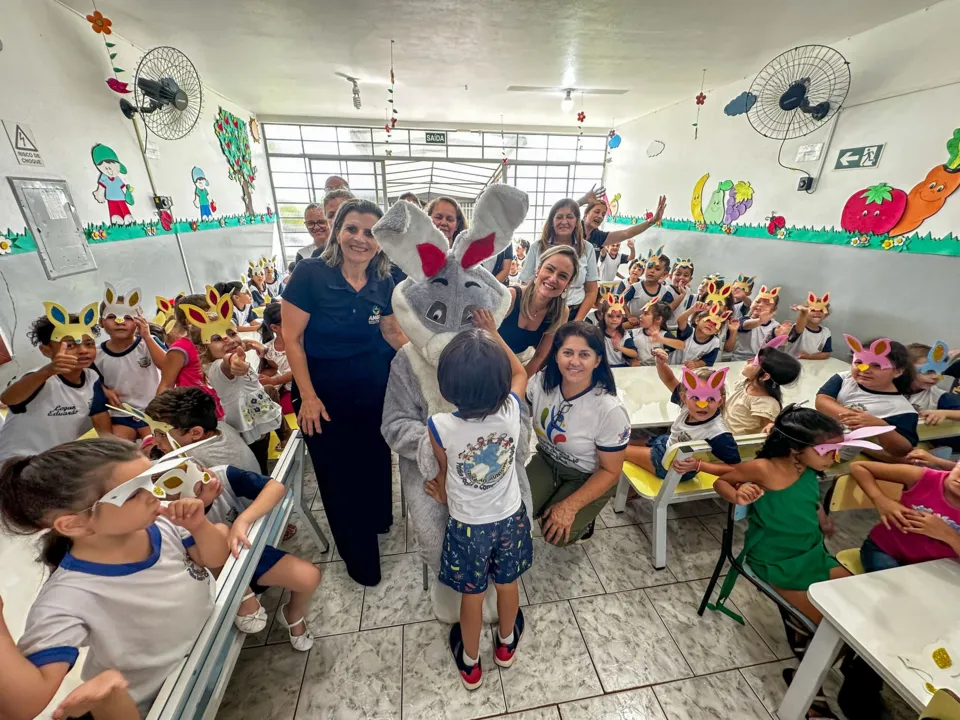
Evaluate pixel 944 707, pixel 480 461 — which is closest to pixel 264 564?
pixel 480 461

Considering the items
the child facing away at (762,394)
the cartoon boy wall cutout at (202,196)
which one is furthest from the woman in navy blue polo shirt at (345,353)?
the cartoon boy wall cutout at (202,196)

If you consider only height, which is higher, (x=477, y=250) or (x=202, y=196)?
(x=202, y=196)

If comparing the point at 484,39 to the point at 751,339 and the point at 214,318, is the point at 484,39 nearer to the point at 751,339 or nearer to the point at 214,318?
the point at 214,318

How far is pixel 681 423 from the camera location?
6.04 ft

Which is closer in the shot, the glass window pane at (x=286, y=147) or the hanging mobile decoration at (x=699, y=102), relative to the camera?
the hanging mobile decoration at (x=699, y=102)

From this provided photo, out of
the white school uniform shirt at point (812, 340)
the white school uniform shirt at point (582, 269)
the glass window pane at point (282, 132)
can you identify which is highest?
the glass window pane at point (282, 132)

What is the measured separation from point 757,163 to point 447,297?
15.5ft

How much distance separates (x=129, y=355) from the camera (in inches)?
75.0

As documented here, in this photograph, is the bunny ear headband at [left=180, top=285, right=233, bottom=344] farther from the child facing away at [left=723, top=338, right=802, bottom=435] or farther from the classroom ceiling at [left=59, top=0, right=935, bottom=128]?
the child facing away at [left=723, top=338, right=802, bottom=435]

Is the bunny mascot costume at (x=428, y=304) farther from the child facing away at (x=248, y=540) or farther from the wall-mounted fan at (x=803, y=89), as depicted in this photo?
the wall-mounted fan at (x=803, y=89)

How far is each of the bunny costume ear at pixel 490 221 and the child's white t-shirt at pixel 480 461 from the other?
1.56 feet

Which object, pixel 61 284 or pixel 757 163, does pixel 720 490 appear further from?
pixel 757 163

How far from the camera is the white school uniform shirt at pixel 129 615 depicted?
0.71 metres

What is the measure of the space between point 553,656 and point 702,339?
2.23 meters
